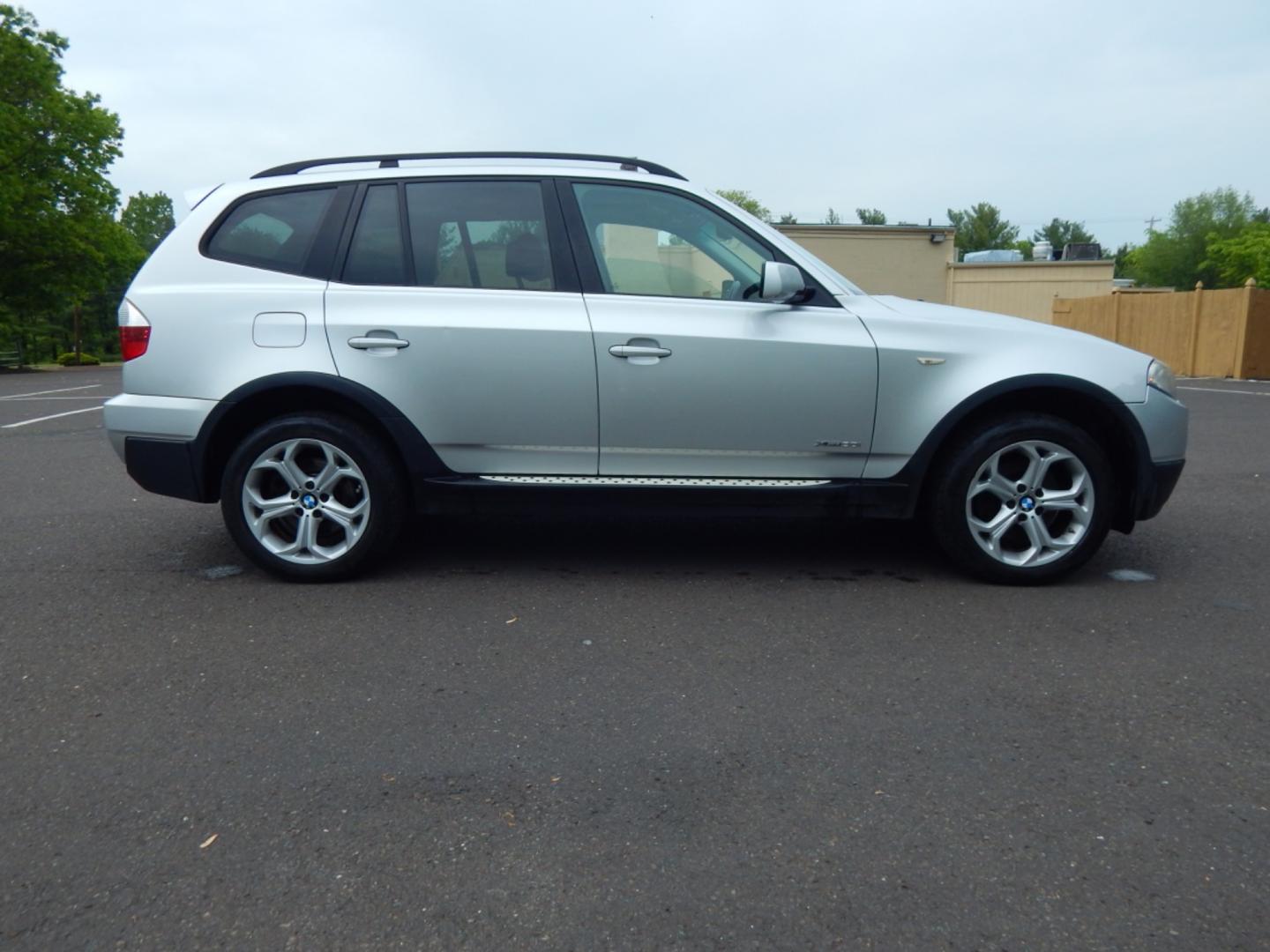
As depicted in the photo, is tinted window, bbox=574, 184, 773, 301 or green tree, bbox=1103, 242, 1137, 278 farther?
green tree, bbox=1103, 242, 1137, 278

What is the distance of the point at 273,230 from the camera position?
4914 millimetres

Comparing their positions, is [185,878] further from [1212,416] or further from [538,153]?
[1212,416]

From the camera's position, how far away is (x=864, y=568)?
16.7 ft

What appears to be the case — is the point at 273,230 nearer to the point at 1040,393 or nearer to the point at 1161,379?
the point at 1040,393

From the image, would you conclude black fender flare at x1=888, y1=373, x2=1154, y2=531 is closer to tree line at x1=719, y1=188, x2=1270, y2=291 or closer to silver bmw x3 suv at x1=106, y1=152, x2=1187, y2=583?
silver bmw x3 suv at x1=106, y1=152, x2=1187, y2=583

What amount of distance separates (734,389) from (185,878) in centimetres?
296

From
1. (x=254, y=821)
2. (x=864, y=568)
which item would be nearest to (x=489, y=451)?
(x=864, y=568)

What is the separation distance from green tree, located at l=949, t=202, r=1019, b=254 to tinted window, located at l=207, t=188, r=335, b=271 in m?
109

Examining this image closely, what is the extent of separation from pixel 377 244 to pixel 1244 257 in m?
78.7

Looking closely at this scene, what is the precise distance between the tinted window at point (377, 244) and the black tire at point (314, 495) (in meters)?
0.66

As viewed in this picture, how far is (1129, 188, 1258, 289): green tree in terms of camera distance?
271 feet

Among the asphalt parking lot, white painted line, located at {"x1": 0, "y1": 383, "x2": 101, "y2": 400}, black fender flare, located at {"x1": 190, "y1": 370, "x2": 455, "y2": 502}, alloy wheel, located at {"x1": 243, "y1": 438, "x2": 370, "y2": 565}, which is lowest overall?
white painted line, located at {"x1": 0, "y1": 383, "x2": 101, "y2": 400}

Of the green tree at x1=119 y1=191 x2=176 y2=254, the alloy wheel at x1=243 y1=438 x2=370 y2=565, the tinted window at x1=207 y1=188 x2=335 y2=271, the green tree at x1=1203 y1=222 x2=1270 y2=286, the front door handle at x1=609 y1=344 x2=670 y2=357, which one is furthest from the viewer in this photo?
the green tree at x1=119 y1=191 x2=176 y2=254

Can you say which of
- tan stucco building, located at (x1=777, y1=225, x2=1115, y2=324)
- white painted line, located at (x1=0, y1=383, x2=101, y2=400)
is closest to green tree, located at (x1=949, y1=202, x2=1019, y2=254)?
tan stucco building, located at (x1=777, y1=225, x2=1115, y2=324)
